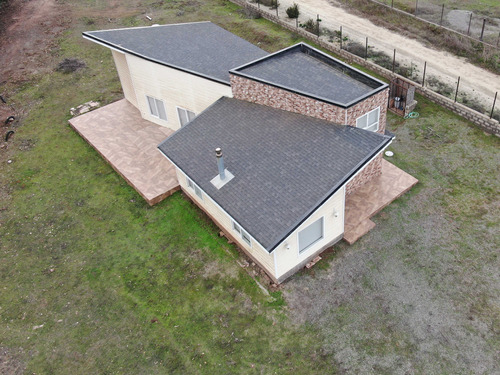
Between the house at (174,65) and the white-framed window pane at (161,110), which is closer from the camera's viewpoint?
the house at (174,65)

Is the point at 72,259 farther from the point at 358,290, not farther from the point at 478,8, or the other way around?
the point at 478,8

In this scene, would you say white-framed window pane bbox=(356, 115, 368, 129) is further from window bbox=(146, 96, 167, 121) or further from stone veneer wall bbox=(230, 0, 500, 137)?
window bbox=(146, 96, 167, 121)

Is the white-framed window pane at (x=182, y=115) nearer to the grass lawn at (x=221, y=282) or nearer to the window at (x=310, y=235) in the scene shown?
the grass lawn at (x=221, y=282)

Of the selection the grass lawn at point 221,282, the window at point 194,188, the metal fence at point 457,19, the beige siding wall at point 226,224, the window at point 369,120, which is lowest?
the grass lawn at point 221,282

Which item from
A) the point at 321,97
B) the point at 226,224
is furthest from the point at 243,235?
the point at 321,97

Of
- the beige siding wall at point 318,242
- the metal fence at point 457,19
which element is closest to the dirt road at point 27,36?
the beige siding wall at point 318,242

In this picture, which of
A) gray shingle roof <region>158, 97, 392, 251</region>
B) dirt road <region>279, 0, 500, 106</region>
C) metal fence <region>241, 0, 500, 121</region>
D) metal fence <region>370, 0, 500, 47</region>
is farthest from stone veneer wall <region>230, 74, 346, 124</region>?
metal fence <region>370, 0, 500, 47</region>

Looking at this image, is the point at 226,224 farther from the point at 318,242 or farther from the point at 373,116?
the point at 373,116
